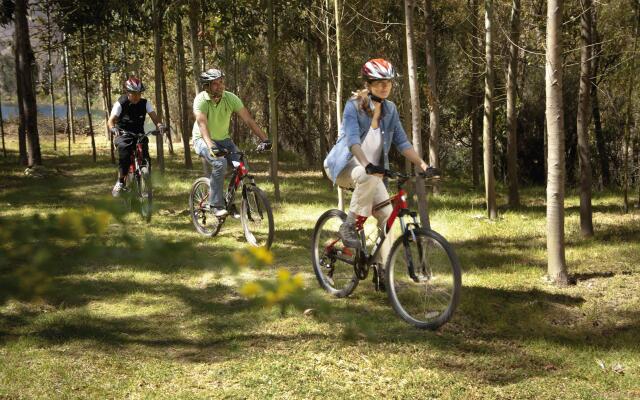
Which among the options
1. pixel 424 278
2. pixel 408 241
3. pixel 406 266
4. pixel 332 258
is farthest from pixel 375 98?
pixel 332 258

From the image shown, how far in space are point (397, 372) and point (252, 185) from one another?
4161 mm

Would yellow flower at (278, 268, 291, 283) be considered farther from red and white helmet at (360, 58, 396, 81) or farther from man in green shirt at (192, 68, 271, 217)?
man in green shirt at (192, 68, 271, 217)

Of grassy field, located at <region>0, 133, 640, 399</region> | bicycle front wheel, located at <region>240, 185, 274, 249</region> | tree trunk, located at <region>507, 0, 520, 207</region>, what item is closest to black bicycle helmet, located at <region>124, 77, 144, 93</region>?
bicycle front wheel, located at <region>240, 185, 274, 249</region>

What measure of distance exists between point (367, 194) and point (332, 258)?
43.4 inches

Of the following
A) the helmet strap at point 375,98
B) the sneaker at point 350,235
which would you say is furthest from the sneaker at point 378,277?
the helmet strap at point 375,98

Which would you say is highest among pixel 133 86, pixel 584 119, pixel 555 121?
pixel 133 86

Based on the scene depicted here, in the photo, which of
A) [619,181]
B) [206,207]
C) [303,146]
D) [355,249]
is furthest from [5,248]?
[303,146]

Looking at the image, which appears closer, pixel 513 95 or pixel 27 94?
pixel 513 95

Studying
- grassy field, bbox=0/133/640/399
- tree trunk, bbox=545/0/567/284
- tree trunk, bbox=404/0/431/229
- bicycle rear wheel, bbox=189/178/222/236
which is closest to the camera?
grassy field, bbox=0/133/640/399

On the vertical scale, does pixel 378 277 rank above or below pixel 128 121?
below

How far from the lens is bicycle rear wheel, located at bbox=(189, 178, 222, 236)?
10070 mm

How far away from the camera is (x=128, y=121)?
36.5 ft

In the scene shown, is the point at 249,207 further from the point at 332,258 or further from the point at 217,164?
the point at 332,258

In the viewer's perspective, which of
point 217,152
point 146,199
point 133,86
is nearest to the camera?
point 146,199
